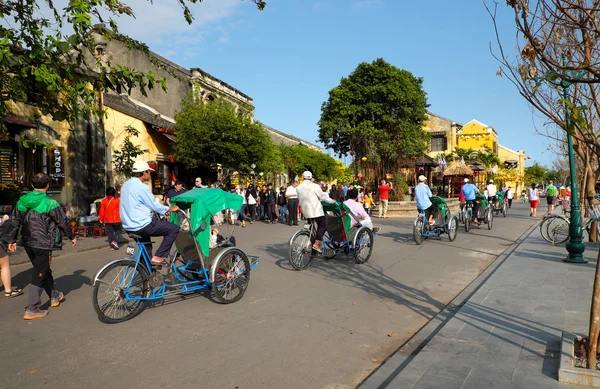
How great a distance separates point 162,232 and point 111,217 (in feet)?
21.1

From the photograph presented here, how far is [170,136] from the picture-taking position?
22266mm

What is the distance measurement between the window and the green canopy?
42958mm

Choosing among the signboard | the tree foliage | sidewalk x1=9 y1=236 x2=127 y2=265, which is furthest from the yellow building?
sidewalk x1=9 y1=236 x2=127 y2=265

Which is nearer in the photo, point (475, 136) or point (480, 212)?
point (480, 212)

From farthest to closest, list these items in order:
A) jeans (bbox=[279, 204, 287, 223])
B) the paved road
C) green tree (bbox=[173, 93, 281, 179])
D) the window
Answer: the window → green tree (bbox=[173, 93, 281, 179]) → jeans (bbox=[279, 204, 287, 223]) → the paved road

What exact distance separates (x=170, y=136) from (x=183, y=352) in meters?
19.1

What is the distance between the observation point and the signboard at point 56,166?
52.4 feet

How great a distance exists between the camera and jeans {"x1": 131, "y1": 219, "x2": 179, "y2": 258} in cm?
556

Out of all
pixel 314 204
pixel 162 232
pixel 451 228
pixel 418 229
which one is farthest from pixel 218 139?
pixel 162 232

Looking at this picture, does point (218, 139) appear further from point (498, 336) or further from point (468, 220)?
point (498, 336)

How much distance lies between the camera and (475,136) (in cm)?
4872

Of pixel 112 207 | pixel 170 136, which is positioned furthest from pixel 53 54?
pixel 170 136

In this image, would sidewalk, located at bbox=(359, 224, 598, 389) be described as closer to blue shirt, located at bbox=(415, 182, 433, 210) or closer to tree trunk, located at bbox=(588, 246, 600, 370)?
tree trunk, located at bbox=(588, 246, 600, 370)

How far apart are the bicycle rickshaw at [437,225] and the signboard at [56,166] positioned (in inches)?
489
